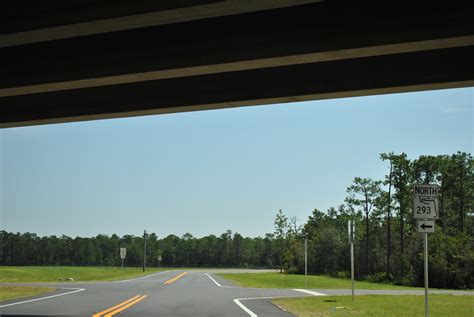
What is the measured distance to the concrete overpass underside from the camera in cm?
1007

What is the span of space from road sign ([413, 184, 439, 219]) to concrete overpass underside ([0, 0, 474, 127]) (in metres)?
2.32

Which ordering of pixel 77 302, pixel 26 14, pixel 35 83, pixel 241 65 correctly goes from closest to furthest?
pixel 26 14 < pixel 241 65 < pixel 35 83 < pixel 77 302

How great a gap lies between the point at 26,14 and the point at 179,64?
317 centimetres

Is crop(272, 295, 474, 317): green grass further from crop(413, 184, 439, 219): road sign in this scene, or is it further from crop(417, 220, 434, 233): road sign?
crop(413, 184, 439, 219): road sign

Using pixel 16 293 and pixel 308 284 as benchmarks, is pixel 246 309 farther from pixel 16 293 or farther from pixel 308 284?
pixel 308 284

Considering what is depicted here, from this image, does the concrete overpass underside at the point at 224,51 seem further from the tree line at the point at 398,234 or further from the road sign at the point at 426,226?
the tree line at the point at 398,234

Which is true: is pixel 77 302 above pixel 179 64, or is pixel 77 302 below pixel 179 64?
below

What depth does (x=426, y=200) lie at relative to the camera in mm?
13234

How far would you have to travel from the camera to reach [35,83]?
13.5m

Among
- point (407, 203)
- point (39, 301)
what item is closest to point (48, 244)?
point (407, 203)

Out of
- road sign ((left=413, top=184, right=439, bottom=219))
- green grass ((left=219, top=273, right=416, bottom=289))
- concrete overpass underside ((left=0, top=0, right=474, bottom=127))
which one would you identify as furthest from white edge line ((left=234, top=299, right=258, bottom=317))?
green grass ((left=219, top=273, right=416, bottom=289))

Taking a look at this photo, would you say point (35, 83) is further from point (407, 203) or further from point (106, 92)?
point (407, 203)

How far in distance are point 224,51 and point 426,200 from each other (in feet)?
18.8

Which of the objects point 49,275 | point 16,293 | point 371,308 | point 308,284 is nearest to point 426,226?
point 371,308
